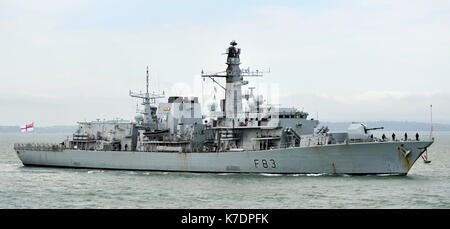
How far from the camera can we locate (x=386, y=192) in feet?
95.7

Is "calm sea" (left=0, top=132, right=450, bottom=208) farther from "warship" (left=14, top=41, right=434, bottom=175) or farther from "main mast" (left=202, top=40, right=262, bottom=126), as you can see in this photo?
"main mast" (left=202, top=40, right=262, bottom=126)

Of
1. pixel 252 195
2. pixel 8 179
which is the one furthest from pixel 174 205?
pixel 8 179

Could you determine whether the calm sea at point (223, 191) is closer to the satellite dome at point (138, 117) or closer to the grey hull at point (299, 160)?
the grey hull at point (299, 160)

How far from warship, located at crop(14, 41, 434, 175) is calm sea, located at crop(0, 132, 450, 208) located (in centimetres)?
92

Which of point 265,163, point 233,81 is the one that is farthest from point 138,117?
point 265,163

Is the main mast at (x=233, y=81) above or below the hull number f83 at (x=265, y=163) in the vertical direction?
above

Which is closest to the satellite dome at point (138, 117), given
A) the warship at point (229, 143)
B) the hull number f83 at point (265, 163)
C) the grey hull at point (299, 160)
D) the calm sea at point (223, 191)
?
the warship at point (229, 143)

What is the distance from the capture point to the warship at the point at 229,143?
3475cm

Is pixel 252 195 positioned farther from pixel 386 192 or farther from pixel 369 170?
pixel 369 170

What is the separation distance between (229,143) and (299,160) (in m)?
5.73

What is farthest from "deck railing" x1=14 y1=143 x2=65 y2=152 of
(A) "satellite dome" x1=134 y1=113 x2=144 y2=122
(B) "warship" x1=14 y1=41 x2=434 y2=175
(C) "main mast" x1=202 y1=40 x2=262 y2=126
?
(C) "main mast" x1=202 y1=40 x2=262 y2=126

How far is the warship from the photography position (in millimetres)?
34750

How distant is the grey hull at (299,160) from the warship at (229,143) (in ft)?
0.16
